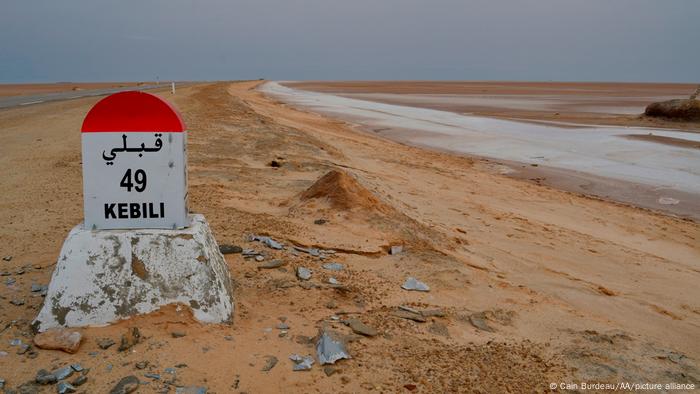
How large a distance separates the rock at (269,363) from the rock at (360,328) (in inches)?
24.1

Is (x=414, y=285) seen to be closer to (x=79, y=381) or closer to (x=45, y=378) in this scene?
(x=79, y=381)

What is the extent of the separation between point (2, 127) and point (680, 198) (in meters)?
15.9

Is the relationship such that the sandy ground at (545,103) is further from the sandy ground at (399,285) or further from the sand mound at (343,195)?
the sand mound at (343,195)

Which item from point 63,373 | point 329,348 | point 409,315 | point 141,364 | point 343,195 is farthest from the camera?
point 343,195

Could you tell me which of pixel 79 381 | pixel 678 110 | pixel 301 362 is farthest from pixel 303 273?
pixel 678 110

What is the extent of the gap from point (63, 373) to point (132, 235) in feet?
2.92

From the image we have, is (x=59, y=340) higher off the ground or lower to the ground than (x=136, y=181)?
lower

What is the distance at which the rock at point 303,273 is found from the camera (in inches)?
167

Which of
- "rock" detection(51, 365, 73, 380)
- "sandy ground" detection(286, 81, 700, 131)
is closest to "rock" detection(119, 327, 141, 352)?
"rock" detection(51, 365, 73, 380)

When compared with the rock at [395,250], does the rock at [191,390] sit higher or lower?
lower

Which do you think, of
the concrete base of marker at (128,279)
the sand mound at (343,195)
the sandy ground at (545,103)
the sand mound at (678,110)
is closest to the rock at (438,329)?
the concrete base of marker at (128,279)

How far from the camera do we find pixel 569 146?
57.4 feet

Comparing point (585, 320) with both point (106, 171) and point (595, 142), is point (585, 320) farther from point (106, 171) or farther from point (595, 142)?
point (595, 142)

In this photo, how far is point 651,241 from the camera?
303 inches
